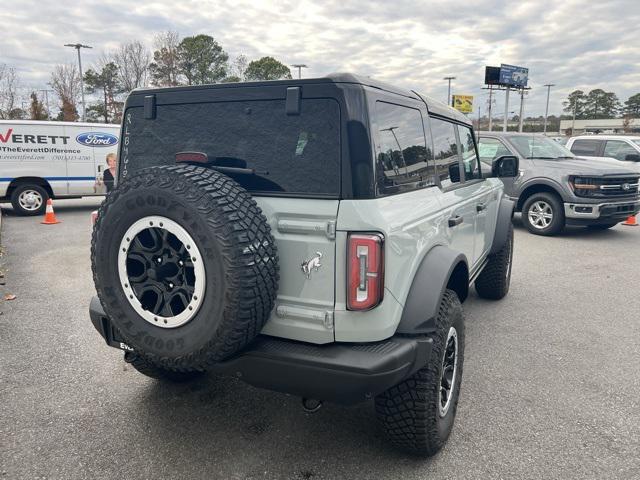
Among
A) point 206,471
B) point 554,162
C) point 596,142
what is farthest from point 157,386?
point 596,142

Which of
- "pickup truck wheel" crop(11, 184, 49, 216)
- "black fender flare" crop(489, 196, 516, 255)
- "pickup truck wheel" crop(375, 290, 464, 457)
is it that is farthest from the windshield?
"pickup truck wheel" crop(11, 184, 49, 216)

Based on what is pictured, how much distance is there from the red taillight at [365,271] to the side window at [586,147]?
12347mm

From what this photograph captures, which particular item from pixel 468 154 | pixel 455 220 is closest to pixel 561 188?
pixel 468 154

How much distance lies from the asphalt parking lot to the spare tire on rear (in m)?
0.79

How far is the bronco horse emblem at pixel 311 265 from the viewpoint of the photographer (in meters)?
2.15

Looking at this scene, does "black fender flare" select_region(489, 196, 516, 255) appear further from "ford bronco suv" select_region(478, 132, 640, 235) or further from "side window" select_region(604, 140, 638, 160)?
"side window" select_region(604, 140, 638, 160)

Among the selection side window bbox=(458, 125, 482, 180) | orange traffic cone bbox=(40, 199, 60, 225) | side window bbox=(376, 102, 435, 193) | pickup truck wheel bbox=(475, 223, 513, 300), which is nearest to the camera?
side window bbox=(376, 102, 435, 193)

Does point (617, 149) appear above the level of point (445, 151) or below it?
above

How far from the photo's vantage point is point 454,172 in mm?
3588

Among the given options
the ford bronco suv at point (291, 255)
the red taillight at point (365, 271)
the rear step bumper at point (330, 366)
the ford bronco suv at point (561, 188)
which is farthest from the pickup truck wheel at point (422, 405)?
the ford bronco suv at point (561, 188)

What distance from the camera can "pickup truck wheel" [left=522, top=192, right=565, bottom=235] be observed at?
8773 millimetres

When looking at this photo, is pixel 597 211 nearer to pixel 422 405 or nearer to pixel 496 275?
pixel 496 275

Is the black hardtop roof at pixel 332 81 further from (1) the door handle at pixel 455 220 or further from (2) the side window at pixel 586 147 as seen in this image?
(2) the side window at pixel 586 147

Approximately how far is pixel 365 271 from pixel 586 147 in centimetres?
1259
